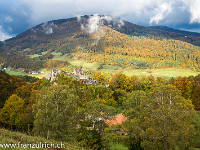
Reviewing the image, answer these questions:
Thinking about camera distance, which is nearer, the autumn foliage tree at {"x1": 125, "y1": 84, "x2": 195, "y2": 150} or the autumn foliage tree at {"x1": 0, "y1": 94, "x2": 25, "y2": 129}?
the autumn foliage tree at {"x1": 125, "y1": 84, "x2": 195, "y2": 150}

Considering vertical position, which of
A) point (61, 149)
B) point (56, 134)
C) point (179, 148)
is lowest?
point (179, 148)

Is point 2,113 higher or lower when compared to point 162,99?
lower

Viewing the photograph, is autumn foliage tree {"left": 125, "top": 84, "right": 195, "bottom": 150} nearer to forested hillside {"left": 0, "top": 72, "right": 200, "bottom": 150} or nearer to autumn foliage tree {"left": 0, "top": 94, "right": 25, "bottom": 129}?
forested hillside {"left": 0, "top": 72, "right": 200, "bottom": 150}

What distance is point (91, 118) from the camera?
30.4 meters

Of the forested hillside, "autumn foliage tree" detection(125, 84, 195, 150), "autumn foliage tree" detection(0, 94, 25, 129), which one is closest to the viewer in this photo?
"autumn foliage tree" detection(125, 84, 195, 150)

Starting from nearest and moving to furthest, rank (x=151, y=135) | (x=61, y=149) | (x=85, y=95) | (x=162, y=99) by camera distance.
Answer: (x=61, y=149) → (x=151, y=135) → (x=162, y=99) → (x=85, y=95)

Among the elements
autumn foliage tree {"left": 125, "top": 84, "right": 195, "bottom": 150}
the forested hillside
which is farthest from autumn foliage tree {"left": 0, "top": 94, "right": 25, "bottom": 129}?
autumn foliage tree {"left": 125, "top": 84, "right": 195, "bottom": 150}

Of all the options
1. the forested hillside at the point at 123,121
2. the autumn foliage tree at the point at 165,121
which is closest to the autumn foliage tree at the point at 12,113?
the forested hillside at the point at 123,121

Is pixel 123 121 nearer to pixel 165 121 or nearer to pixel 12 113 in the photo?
pixel 165 121

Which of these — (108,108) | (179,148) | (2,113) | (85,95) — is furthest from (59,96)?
(85,95)

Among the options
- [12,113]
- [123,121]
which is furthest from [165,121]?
[12,113]

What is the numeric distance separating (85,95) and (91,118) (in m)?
34.9

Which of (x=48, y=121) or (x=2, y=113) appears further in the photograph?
(x=2, y=113)

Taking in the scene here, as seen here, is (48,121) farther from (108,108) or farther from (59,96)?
(108,108)
